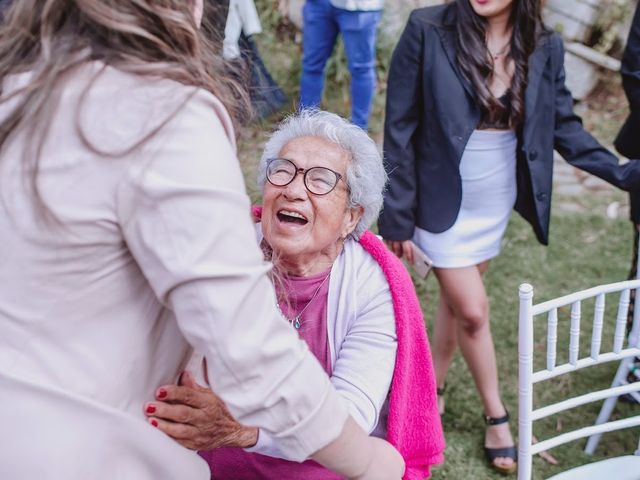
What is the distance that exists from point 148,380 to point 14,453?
191 mm

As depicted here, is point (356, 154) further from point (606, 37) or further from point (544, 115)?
point (606, 37)

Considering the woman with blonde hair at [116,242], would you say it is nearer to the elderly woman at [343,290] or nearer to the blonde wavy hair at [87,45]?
the blonde wavy hair at [87,45]

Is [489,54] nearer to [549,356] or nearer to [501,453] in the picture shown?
[549,356]

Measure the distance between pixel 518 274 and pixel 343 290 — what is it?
2.62m

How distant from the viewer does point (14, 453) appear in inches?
39.0

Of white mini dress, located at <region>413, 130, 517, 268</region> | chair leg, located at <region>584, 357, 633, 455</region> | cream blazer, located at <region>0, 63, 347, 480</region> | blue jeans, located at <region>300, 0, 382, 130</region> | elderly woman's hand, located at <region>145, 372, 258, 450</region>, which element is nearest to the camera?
cream blazer, located at <region>0, 63, 347, 480</region>

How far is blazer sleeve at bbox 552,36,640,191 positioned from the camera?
8.85ft

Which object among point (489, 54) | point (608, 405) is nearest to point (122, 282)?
point (489, 54)

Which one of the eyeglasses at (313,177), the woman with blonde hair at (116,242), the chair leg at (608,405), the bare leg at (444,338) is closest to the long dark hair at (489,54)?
the bare leg at (444,338)

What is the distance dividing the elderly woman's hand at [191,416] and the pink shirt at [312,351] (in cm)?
40

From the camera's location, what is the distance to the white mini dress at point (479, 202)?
277 centimetres

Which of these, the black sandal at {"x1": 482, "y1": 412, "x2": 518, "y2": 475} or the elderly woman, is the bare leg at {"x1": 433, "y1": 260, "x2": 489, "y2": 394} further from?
the elderly woman

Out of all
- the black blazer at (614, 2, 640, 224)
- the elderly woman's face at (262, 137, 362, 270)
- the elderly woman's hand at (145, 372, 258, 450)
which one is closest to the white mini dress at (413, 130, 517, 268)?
the black blazer at (614, 2, 640, 224)

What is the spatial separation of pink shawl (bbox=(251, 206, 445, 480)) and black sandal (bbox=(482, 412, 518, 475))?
3.79 ft
